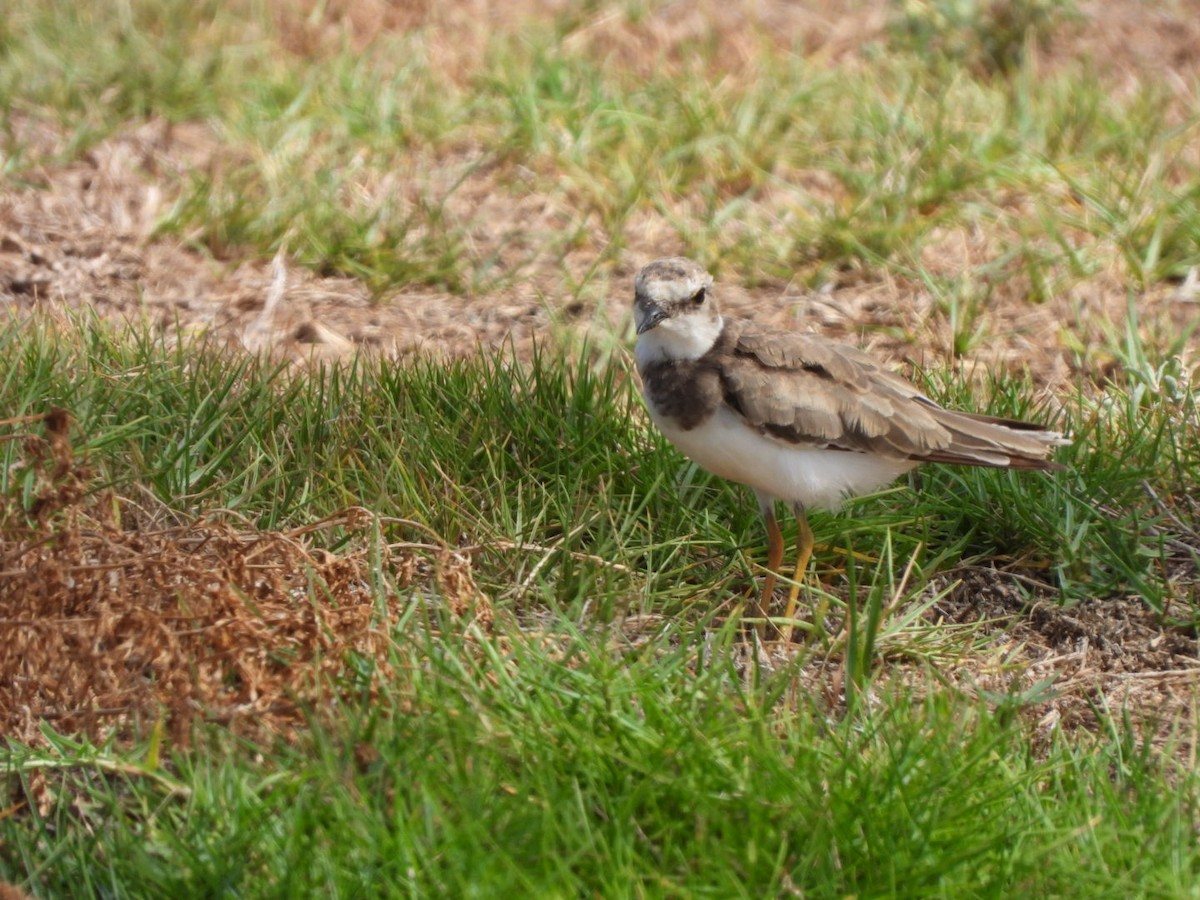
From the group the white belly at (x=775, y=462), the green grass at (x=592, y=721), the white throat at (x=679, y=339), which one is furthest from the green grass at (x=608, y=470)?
the white throat at (x=679, y=339)

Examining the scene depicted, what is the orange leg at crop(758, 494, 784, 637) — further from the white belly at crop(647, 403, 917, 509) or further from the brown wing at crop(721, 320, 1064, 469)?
the brown wing at crop(721, 320, 1064, 469)

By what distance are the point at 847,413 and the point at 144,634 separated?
2158 mm

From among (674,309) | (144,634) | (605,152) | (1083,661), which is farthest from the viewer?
(605,152)

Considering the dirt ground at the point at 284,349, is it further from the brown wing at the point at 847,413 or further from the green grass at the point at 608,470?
the brown wing at the point at 847,413

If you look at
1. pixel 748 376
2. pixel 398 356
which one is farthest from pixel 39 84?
pixel 748 376

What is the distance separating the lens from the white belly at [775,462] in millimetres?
4379

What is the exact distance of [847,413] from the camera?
452cm

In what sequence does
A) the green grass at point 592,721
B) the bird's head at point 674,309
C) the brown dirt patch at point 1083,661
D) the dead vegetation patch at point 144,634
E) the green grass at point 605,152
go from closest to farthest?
the green grass at point 592,721 → the dead vegetation patch at point 144,634 → the brown dirt patch at point 1083,661 → the bird's head at point 674,309 → the green grass at point 605,152

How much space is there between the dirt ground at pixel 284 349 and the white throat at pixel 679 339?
91cm

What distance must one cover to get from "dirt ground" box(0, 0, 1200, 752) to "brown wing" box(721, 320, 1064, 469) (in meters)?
0.51

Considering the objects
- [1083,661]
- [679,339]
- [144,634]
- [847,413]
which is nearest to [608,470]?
[679,339]

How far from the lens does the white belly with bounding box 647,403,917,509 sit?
14.4 ft

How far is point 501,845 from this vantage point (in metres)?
3.22

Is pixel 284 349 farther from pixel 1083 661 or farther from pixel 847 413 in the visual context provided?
pixel 1083 661
